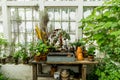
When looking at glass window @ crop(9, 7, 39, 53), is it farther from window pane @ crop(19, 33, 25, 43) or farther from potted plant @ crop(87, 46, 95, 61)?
potted plant @ crop(87, 46, 95, 61)

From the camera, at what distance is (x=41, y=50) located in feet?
13.6

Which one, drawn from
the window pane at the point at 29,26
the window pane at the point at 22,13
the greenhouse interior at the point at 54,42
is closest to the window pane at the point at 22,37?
the greenhouse interior at the point at 54,42

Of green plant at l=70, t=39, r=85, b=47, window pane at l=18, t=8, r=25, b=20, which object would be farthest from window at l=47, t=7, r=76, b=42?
window pane at l=18, t=8, r=25, b=20

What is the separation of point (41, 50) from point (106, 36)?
1192 millimetres

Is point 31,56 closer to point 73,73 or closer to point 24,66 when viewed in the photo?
point 24,66

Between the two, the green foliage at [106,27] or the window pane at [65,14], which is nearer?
the green foliage at [106,27]

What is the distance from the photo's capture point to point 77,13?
4863 mm

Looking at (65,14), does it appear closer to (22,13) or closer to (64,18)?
(64,18)

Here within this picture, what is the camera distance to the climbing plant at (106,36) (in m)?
3.80

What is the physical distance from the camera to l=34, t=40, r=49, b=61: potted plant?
412 centimetres

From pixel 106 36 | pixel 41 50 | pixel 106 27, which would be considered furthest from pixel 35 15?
pixel 106 27

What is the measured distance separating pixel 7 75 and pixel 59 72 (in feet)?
3.79

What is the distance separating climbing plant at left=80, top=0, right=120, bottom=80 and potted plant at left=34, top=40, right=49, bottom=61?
2.87 feet

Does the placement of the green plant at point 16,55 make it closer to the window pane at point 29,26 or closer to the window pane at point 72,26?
the window pane at point 29,26
